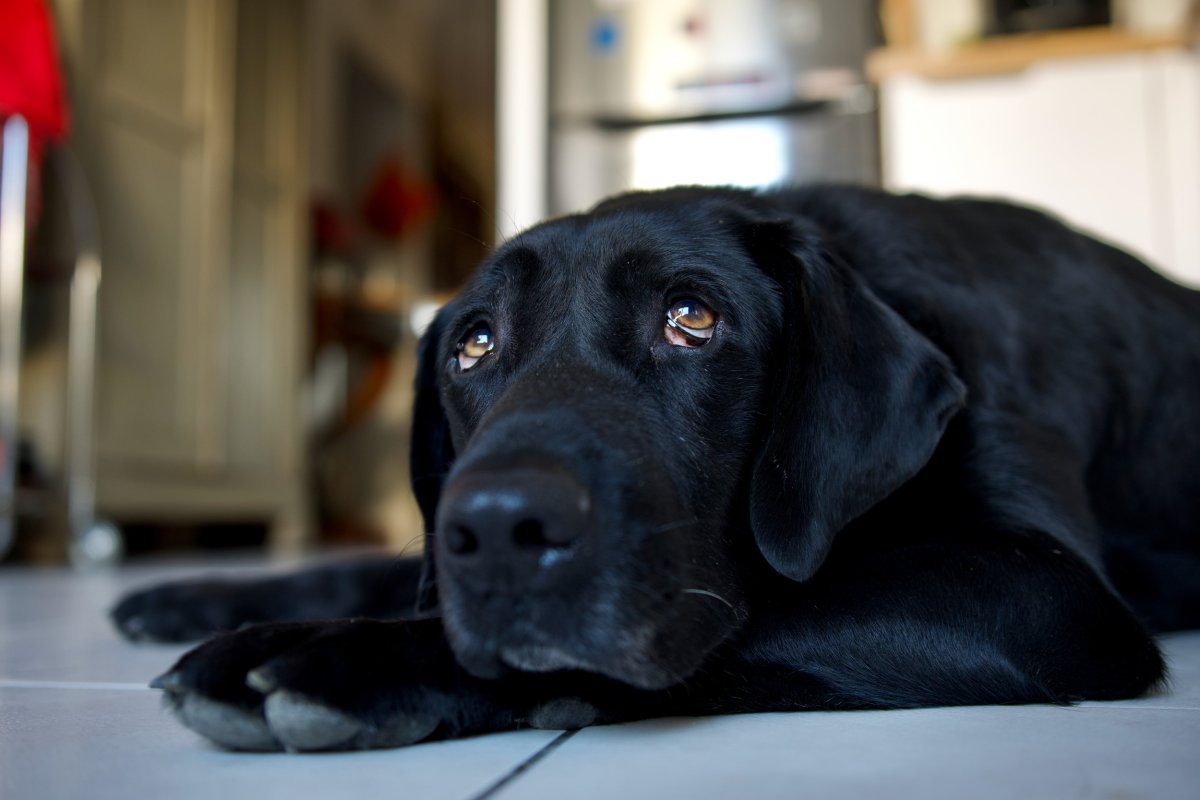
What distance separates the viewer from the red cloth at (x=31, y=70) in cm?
388

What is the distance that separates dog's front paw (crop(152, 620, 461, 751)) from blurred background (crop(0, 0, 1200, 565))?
123 centimetres

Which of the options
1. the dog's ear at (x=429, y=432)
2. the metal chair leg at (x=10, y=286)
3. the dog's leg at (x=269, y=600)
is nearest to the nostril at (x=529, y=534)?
the dog's ear at (x=429, y=432)

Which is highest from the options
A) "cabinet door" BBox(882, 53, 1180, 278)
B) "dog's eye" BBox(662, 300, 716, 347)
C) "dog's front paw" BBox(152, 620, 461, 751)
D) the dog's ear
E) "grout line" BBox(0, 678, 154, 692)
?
"cabinet door" BBox(882, 53, 1180, 278)

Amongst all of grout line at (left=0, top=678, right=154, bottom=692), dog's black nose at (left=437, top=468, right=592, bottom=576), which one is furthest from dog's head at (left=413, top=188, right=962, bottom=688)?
grout line at (left=0, top=678, right=154, bottom=692)

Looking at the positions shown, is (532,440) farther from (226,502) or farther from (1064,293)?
(226,502)

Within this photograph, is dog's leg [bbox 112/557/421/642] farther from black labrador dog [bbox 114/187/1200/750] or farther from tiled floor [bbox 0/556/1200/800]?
tiled floor [bbox 0/556/1200/800]

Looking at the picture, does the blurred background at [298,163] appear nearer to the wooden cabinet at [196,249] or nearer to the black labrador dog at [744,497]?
the wooden cabinet at [196,249]

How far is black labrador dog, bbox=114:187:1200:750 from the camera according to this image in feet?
3.21

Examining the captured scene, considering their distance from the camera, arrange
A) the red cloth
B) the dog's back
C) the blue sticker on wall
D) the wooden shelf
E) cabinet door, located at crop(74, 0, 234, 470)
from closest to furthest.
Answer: the dog's back, the wooden shelf, the red cloth, the blue sticker on wall, cabinet door, located at crop(74, 0, 234, 470)

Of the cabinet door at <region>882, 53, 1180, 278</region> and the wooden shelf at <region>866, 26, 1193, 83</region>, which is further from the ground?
the wooden shelf at <region>866, 26, 1193, 83</region>

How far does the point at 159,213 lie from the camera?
203 inches

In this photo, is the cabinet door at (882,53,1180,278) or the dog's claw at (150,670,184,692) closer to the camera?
the dog's claw at (150,670,184,692)

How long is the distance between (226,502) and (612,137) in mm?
2923

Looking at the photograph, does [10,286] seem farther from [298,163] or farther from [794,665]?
[794,665]
